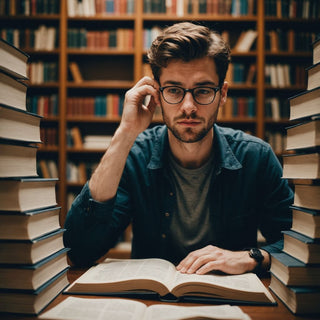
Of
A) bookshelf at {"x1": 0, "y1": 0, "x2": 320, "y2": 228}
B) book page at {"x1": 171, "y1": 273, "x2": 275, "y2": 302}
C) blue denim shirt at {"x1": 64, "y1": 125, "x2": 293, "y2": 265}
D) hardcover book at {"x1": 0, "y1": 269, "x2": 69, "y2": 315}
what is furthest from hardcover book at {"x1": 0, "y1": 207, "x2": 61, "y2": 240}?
bookshelf at {"x1": 0, "y1": 0, "x2": 320, "y2": 228}

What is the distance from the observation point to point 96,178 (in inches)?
40.4

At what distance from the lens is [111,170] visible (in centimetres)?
105

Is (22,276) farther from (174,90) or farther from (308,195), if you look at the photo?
(174,90)

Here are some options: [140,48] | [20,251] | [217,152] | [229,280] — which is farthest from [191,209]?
[140,48]

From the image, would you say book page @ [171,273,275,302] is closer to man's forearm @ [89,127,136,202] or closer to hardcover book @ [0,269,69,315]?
hardcover book @ [0,269,69,315]

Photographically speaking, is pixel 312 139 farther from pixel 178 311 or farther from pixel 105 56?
pixel 105 56

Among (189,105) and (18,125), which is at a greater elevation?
(189,105)

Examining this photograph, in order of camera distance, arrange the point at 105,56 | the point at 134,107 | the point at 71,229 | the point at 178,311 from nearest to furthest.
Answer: the point at 178,311, the point at 71,229, the point at 134,107, the point at 105,56

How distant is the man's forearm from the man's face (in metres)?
0.17

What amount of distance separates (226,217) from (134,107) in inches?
20.7

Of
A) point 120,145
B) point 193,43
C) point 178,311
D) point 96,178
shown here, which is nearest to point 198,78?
point 193,43

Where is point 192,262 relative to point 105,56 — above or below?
below

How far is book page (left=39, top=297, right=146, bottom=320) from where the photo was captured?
57 centimetres

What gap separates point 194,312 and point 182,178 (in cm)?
71
